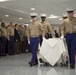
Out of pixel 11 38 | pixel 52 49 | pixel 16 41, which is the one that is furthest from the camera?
pixel 16 41

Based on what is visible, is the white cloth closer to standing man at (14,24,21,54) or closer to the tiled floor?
the tiled floor

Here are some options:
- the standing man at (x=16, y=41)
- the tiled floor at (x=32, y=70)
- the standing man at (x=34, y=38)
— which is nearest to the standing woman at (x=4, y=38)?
the standing man at (x=16, y=41)

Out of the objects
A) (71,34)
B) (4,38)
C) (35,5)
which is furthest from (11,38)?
(71,34)

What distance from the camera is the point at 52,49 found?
730cm

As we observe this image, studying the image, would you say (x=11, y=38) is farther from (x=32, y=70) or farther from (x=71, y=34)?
(x=32, y=70)

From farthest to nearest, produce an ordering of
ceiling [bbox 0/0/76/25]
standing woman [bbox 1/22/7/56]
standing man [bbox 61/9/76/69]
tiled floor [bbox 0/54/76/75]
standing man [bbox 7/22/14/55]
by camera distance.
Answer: ceiling [bbox 0/0/76/25] < standing man [bbox 7/22/14/55] < standing woman [bbox 1/22/7/56] < standing man [bbox 61/9/76/69] < tiled floor [bbox 0/54/76/75]

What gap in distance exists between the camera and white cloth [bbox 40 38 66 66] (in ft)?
23.7

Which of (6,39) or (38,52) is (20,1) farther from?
(38,52)

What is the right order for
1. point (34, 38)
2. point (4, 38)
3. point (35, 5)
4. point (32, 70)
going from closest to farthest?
point (32, 70) < point (34, 38) < point (4, 38) < point (35, 5)

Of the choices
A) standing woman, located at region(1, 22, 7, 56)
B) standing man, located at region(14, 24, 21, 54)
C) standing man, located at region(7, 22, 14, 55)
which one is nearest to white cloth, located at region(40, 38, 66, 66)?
standing woman, located at region(1, 22, 7, 56)

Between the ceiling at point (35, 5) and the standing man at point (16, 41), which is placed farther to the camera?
the ceiling at point (35, 5)

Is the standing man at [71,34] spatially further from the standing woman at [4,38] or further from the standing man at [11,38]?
the standing man at [11,38]

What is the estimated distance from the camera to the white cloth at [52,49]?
7230mm

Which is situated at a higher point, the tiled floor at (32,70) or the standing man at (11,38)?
the standing man at (11,38)
